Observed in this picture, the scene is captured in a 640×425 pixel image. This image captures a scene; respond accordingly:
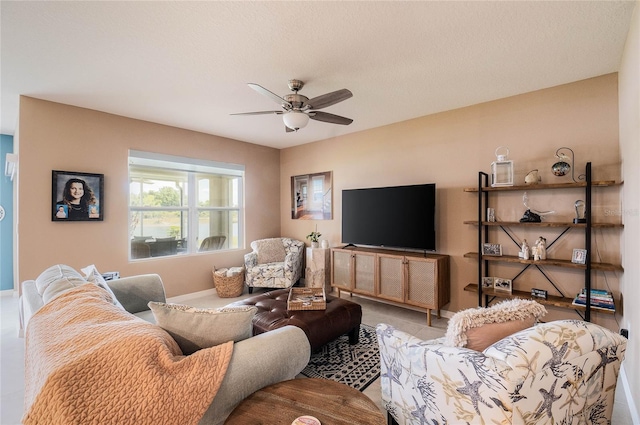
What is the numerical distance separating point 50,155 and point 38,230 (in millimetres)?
842

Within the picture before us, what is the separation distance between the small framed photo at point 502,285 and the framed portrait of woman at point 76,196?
185 inches

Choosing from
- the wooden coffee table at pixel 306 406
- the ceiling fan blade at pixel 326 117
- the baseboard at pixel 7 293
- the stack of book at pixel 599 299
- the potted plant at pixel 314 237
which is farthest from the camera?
the potted plant at pixel 314 237

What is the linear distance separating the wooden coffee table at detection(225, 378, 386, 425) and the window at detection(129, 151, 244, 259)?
3606mm

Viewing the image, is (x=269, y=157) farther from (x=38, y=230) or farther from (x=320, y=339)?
(x=320, y=339)

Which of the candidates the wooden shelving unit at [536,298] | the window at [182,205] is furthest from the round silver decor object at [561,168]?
the window at [182,205]

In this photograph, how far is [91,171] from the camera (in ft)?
11.5

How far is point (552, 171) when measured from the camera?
2.83m

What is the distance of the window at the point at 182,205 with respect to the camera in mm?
4045

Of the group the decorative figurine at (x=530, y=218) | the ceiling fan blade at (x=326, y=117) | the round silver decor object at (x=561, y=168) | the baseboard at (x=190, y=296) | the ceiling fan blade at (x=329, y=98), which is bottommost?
the baseboard at (x=190, y=296)

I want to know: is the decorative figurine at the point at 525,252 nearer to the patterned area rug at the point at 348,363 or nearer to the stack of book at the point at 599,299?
the stack of book at the point at 599,299

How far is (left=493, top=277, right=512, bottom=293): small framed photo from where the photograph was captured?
3053mm

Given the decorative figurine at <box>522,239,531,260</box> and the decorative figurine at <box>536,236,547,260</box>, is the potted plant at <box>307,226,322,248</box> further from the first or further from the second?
the decorative figurine at <box>536,236,547,260</box>

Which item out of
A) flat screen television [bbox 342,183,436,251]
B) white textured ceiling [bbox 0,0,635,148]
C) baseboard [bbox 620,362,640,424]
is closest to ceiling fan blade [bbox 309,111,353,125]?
white textured ceiling [bbox 0,0,635,148]

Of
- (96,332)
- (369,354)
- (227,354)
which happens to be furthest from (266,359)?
(369,354)
